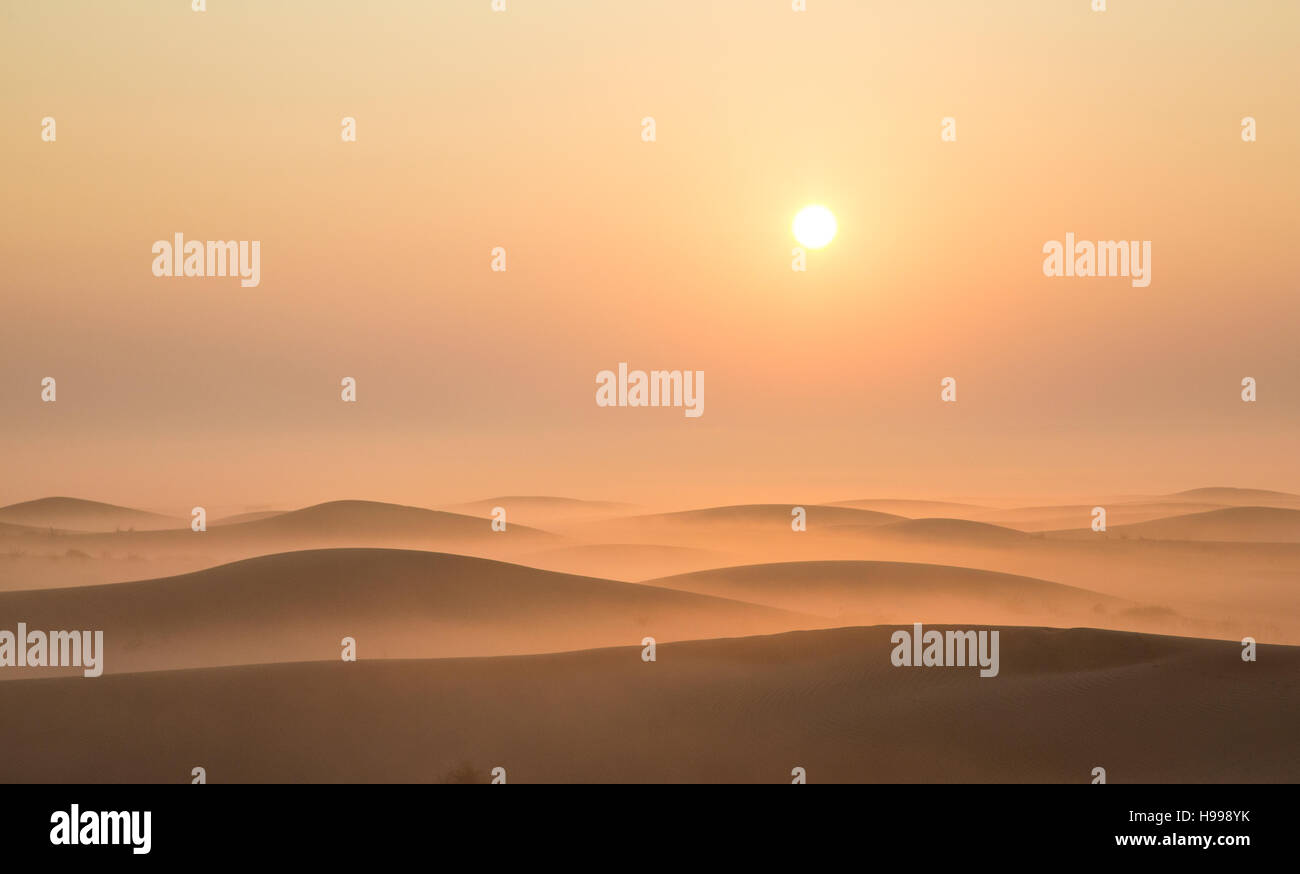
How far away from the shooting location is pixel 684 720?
1358 centimetres

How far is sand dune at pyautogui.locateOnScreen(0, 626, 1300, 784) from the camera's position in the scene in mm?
12250

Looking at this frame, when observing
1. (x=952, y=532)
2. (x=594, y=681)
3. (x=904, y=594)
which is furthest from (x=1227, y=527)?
(x=594, y=681)

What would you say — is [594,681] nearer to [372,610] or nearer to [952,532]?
[372,610]

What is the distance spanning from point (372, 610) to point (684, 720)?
12.4 meters

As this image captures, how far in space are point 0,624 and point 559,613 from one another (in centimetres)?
1209

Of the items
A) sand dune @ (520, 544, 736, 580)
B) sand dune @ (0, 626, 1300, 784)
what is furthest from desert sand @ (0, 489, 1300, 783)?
sand dune @ (520, 544, 736, 580)

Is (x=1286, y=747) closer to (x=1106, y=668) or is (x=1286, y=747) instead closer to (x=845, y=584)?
(x=1106, y=668)

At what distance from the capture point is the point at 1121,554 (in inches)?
1478

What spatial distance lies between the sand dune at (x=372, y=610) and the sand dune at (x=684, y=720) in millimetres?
4280

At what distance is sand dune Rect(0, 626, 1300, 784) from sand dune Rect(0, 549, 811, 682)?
14.0 feet

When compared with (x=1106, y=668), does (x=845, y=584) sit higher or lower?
higher

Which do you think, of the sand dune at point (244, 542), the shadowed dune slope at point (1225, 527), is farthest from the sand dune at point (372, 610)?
the shadowed dune slope at point (1225, 527)

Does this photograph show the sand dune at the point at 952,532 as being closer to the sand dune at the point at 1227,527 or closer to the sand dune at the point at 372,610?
the sand dune at the point at 1227,527

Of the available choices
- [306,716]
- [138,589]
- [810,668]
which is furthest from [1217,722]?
[138,589]
